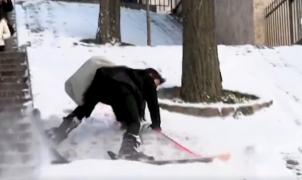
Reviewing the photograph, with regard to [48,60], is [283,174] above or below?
below

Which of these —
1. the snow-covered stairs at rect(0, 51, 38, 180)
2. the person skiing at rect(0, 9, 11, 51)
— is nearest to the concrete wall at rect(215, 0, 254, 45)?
the person skiing at rect(0, 9, 11, 51)

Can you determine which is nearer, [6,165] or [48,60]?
[6,165]

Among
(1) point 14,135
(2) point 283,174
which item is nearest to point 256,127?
(2) point 283,174

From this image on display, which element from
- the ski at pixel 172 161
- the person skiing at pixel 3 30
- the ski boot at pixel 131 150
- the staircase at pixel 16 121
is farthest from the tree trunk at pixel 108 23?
the ski at pixel 172 161

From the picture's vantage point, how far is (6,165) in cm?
727

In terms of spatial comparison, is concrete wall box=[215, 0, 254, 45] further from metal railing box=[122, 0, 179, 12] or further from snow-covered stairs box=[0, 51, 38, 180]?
snow-covered stairs box=[0, 51, 38, 180]

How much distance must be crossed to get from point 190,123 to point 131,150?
5.55 ft

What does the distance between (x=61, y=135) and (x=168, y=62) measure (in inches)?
149

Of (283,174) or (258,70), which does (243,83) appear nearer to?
(258,70)

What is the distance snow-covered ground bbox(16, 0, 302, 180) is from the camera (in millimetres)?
6895

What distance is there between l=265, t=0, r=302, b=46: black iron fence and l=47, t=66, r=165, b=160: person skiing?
735 cm

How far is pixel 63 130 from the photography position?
25.4ft

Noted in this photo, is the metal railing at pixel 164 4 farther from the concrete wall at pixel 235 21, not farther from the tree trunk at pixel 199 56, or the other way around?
the tree trunk at pixel 199 56

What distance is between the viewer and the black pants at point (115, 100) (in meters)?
7.48
